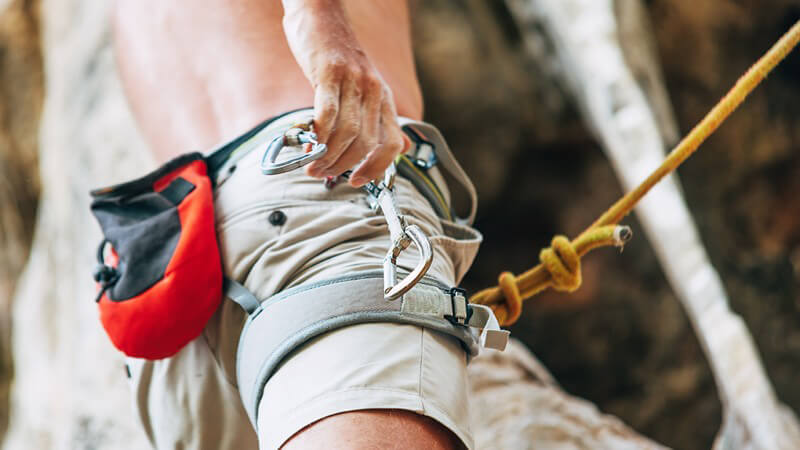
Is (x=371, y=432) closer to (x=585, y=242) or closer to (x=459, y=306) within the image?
(x=459, y=306)

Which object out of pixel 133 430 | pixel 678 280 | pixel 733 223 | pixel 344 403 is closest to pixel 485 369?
pixel 678 280

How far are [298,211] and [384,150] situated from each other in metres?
0.13

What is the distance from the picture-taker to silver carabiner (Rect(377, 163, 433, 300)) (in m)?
0.56

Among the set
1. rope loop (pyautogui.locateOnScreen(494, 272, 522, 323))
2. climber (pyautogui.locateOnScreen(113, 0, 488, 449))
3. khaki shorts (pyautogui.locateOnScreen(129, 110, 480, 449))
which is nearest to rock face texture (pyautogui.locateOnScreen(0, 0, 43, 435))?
climber (pyautogui.locateOnScreen(113, 0, 488, 449))

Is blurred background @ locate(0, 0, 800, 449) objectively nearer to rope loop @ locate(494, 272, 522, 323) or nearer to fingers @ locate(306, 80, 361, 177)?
rope loop @ locate(494, 272, 522, 323)

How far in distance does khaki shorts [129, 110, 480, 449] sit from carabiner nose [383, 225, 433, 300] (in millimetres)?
51

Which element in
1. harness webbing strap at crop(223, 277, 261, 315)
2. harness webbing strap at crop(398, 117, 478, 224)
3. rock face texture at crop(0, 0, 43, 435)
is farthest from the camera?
rock face texture at crop(0, 0, 43, 435)

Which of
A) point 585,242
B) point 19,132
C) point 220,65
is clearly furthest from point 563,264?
point 19,132

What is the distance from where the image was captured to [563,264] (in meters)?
0.83

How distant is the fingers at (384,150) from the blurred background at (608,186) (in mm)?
1589

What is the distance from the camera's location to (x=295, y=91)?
811 millimetres

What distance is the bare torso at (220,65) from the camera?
0.81 metres

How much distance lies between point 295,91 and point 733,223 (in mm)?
2098

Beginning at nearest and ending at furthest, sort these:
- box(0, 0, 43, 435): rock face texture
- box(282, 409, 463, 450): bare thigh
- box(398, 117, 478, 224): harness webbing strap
Answer: box(282, 409, 463, 450): bare thigh < box(398, 117, 478, 224): harness webbing strap < box(0, 0, 43, 435): rock face texture
